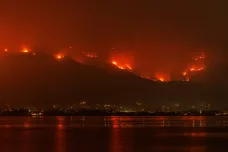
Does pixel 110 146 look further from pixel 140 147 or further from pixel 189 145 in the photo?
pixel 189 145

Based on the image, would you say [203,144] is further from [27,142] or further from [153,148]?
[27,142]

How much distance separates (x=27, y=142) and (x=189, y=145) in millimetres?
13024

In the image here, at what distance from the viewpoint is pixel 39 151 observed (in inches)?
1406

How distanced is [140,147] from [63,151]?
6.46 metres

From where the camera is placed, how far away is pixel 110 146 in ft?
127

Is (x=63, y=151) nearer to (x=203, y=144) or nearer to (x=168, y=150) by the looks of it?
(x=168, y=150)

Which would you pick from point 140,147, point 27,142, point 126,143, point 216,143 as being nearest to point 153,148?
point 140,147

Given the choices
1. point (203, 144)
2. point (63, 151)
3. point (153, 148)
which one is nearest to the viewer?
point (63, 151)

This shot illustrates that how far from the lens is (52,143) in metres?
41.9

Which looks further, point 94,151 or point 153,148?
point 153,148

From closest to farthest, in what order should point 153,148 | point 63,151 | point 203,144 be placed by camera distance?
point 63,151
point 153,148
point 203,144

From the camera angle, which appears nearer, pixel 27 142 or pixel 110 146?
pixel 110 146

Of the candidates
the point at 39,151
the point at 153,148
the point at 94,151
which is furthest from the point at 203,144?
the point at 39,151

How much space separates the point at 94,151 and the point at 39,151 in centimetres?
366
